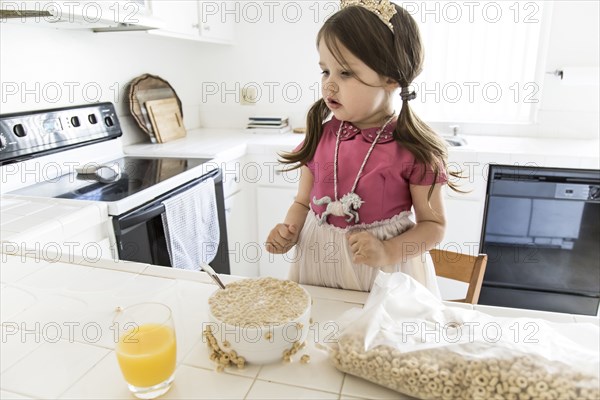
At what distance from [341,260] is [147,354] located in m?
0.56

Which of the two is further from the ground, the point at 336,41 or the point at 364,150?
the point at 336,41

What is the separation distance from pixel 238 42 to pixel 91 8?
1432 mm

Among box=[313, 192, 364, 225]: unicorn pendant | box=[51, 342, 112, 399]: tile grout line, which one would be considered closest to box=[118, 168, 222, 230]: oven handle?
box=[313, 192, 364, 225]: unicorn pendant

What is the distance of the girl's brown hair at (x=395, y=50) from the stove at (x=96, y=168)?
35.7 inches

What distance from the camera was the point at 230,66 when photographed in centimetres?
285

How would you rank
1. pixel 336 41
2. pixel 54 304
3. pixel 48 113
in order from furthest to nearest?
pixel 48 113, pixel 336 41, pixel 54 304

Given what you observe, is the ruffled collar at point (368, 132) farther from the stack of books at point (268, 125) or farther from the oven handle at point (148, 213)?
the stack of books at point (268, 125)

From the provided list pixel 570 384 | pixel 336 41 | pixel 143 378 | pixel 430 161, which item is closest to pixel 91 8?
pixel 336 41

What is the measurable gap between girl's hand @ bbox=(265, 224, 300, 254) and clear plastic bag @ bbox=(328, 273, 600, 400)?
0.38 metres

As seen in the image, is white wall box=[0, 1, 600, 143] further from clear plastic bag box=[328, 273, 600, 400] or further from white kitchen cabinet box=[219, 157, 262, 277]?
clear plastic bag box=[328, 273, 600, 400]

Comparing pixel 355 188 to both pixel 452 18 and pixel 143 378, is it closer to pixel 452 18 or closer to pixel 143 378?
pixel 143 378

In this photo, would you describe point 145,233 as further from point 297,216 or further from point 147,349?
point 147,349

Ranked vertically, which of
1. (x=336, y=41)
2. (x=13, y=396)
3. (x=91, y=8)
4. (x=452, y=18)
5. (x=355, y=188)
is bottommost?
(x=13, y=396)

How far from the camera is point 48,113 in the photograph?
5.67ft
